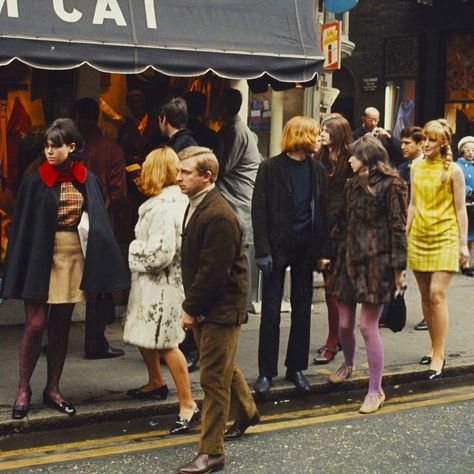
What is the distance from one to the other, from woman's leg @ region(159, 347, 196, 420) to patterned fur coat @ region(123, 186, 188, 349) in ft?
0.26

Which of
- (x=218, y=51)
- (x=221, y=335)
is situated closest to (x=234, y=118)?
(x=218, y=51)

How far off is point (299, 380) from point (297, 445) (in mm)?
1323

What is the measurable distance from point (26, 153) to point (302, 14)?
110 inches

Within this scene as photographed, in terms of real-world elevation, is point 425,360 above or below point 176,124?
below

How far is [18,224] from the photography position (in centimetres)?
642

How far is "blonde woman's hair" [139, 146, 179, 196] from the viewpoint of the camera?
6402mm

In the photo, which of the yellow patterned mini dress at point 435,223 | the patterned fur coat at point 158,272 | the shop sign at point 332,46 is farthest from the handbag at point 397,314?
the shop sign at point 332,46

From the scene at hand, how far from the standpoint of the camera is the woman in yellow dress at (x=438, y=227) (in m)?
7.85

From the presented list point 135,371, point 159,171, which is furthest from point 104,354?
point 159,171

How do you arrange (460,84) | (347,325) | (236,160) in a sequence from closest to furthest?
(347,325) < (236,160) < (460,84)

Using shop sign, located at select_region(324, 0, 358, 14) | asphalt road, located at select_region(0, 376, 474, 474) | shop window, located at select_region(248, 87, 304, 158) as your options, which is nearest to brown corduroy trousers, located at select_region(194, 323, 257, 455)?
asphalt road, located at select_region(0, 376, 474, 474)

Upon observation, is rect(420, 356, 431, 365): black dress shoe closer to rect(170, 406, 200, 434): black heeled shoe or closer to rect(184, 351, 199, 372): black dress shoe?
rect(184, 351, 199, 372): black dress shoe

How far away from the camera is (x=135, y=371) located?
7672 millimetres

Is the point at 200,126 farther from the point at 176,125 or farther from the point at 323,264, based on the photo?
the point at 323,264
